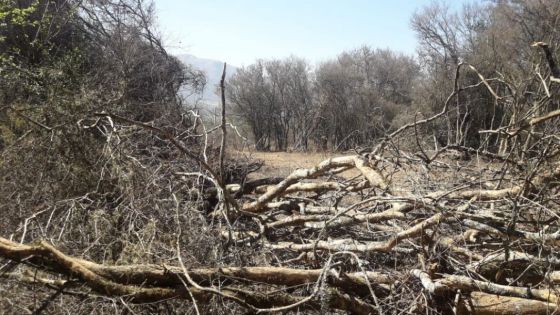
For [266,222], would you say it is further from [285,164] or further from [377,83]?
[377,83]

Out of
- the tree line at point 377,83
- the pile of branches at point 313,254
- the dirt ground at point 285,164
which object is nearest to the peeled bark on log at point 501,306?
the pile of branches at point 313,254

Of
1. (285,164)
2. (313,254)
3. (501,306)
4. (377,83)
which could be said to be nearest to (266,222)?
(313,254)

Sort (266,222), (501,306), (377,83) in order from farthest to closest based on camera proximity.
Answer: (377,83) → (266,222) → (501,306)

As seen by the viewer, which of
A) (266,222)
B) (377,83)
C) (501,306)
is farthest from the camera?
(377,83)

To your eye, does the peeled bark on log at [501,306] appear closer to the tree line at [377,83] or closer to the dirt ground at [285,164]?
the dirt ground at [285,164]

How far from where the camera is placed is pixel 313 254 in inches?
139

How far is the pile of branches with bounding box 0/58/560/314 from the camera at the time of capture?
9.32 ft

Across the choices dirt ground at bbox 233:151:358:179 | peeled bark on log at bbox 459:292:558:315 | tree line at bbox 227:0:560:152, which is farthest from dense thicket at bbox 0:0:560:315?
tree line at bbox 227:0:560:152

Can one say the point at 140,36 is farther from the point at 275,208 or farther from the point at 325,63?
the point at 325,63

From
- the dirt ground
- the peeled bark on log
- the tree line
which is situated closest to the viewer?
the peeled bark on log

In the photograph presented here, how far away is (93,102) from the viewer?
5996 millimetres

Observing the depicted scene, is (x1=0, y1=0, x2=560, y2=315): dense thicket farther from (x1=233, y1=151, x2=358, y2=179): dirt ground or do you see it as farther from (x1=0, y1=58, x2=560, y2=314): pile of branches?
(x1=233, y1=151, x2=358, y2=179): dirt ground

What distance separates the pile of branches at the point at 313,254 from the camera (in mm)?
2840

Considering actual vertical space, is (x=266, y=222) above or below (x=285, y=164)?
above
